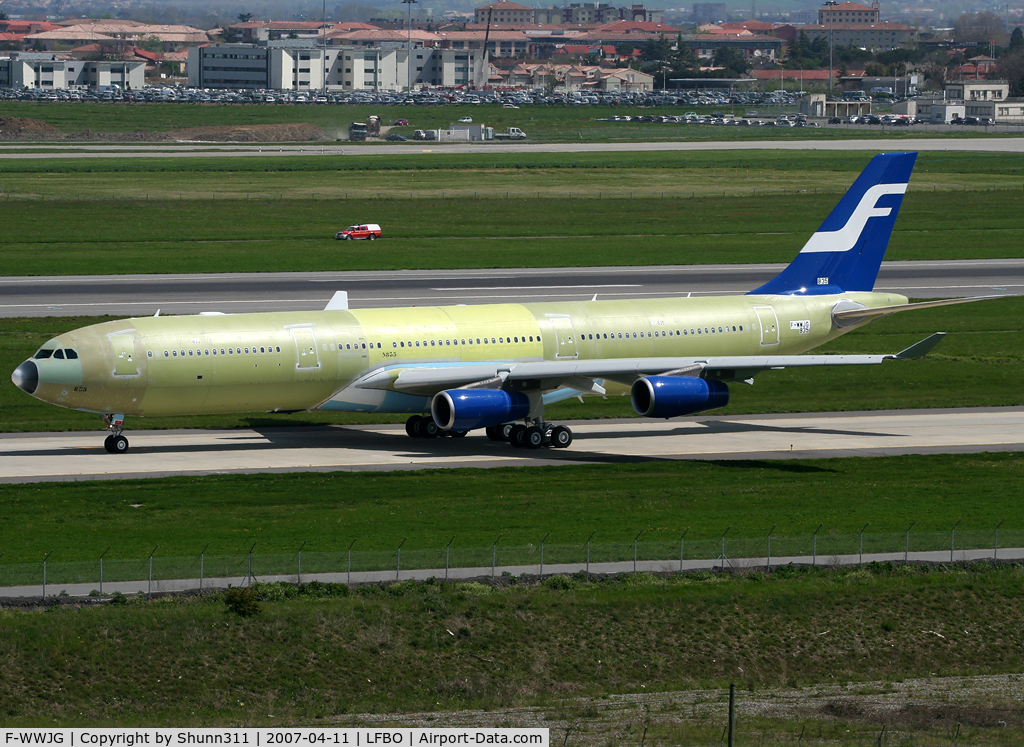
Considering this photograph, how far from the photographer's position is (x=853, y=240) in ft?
244

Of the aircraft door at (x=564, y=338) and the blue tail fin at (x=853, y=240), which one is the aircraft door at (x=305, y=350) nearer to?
the aircraft door at (x=564, y=338)

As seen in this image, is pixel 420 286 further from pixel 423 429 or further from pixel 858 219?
pixel 423 429

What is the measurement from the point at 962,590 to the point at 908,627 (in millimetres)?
2462

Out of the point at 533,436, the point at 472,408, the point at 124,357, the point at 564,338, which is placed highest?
the point at 564,338

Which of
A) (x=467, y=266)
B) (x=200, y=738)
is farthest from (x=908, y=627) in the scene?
(x=467, y=266)

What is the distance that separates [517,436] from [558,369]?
439cm

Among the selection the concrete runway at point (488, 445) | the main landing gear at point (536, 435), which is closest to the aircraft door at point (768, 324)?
the concrete runway at point (488, 445)

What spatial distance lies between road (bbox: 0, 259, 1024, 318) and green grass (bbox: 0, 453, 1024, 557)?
39210 millimetres

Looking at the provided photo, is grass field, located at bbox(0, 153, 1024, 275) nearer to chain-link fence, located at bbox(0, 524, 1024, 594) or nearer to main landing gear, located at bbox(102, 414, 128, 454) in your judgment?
main landing gear, located at bbox(102, 414, 128, 454)

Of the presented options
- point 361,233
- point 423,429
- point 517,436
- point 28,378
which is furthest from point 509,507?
point 361,233

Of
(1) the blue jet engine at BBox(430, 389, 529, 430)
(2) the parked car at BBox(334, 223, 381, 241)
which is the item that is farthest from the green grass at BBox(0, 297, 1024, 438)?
(2) the parked car at BBox(334, 223, 381, 241)

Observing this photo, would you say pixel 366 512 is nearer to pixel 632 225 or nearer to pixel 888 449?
pixel 888 449

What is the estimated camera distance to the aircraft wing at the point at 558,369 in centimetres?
6222

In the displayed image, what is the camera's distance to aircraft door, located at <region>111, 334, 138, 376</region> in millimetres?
59125
